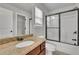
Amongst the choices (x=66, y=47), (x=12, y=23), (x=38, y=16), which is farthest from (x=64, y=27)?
(x=12, y=23)

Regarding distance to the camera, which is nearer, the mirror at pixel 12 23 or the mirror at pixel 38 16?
the mirror at pixel 12 23

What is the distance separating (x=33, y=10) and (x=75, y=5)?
59cm

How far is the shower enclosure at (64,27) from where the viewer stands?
3.61 ft

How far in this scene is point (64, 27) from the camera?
1154 millimetres

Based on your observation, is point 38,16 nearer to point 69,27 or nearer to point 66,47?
point 69,27

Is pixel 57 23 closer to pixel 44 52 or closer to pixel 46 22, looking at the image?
pixel 46 22

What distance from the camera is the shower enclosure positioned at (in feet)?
3.61

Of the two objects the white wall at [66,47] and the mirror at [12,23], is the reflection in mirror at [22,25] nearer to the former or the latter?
the mirror at [12,23]

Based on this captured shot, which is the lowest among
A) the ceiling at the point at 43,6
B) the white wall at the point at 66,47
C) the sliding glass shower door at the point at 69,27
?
the white wall at the point at 66,47

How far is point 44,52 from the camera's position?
1.13 metres

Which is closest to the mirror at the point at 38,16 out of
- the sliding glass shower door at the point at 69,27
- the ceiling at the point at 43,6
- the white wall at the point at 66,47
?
the ceiling at the point at 43,6

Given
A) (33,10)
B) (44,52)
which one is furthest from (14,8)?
(44,52)

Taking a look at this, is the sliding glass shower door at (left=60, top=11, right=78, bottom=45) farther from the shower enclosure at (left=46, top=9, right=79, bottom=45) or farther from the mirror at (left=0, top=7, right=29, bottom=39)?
A: the mirror at (left=0, top=7, right=29, bottom=39)
